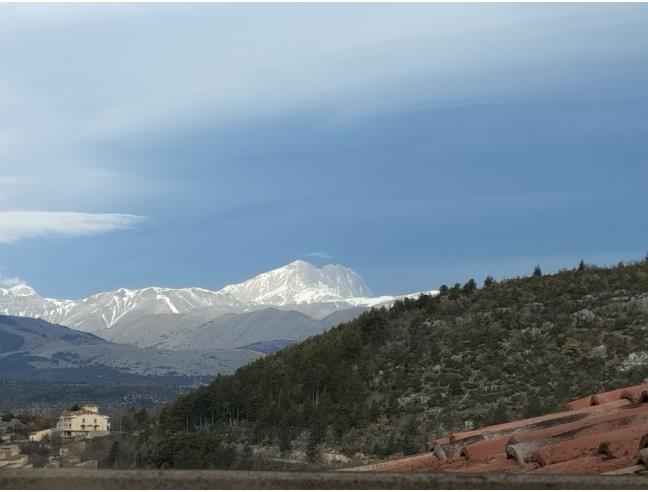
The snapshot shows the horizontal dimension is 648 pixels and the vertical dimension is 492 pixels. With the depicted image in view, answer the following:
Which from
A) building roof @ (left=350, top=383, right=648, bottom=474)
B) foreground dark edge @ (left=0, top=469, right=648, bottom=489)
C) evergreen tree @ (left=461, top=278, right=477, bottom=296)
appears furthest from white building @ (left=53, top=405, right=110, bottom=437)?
foreground dark edge @ (left=0, top=469, right=648, bottom=489)

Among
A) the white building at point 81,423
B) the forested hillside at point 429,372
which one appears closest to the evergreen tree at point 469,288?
the forested hillside at point 429,372

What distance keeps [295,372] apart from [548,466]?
74923 millimetres

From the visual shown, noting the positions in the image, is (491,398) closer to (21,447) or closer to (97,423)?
(21,447)

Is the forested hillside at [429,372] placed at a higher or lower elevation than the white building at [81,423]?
higher

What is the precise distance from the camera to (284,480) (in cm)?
512

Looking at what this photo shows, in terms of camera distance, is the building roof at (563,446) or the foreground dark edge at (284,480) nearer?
the foreground dark edge at (284,480)

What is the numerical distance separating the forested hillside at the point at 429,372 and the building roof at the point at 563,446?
42.9 meters

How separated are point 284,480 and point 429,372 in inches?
2734

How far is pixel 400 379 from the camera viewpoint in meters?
73.6

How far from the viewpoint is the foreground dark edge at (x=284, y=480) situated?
5.01 m

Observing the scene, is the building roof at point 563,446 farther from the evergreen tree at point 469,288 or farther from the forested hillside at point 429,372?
the evergreen tree at point 469,288

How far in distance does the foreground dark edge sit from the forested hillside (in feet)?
→ 164

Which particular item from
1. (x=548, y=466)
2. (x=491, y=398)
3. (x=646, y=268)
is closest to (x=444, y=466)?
(x=548, y=466)

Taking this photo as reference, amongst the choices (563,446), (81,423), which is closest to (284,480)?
(563,446)
